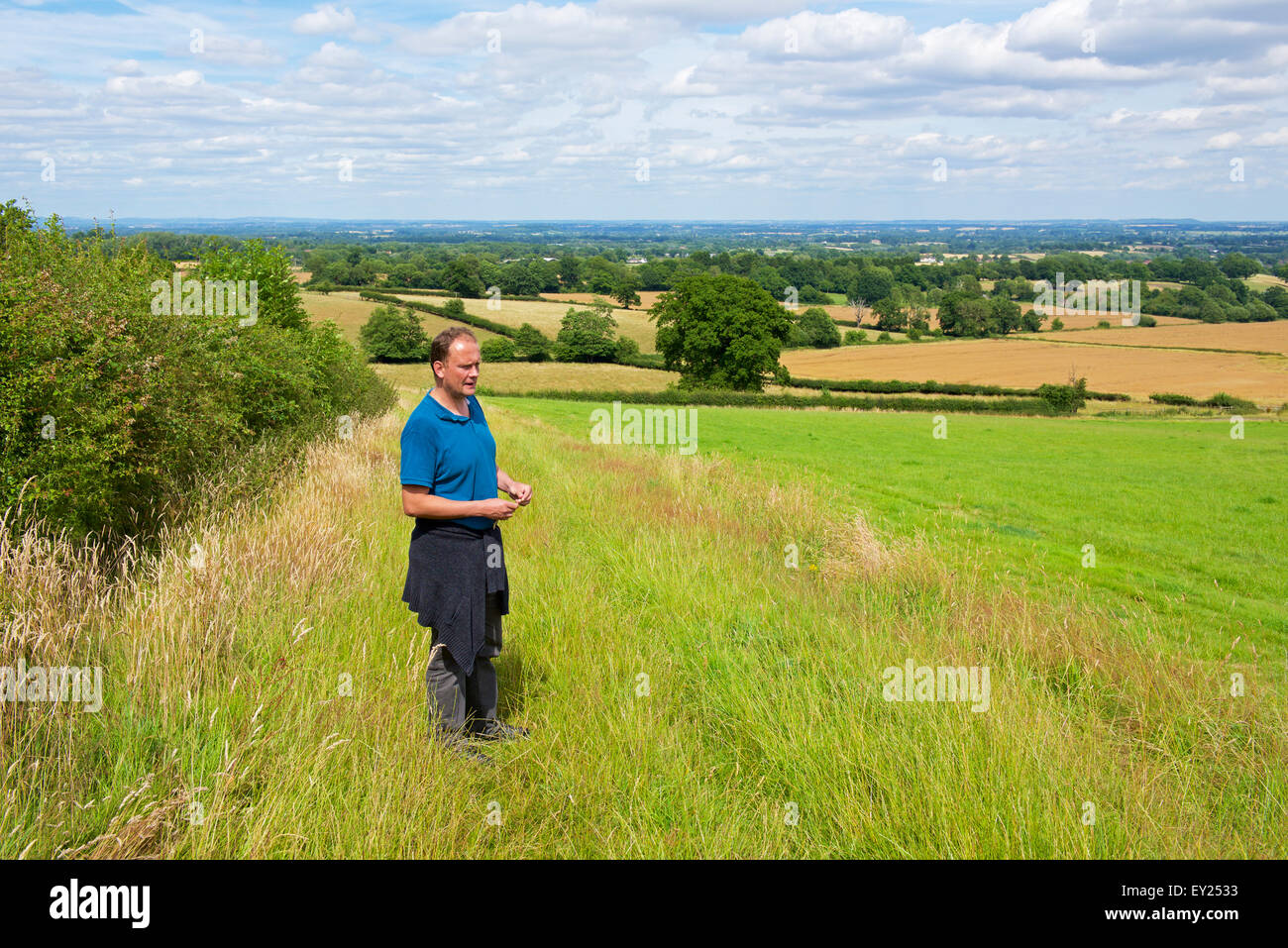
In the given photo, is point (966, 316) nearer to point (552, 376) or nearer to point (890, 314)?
point (890, 314)

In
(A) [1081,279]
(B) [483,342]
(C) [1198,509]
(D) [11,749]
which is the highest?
(A) [1081,279]

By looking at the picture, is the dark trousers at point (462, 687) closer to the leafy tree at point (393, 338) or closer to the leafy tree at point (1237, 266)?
the leafy tree at point (393, 338)

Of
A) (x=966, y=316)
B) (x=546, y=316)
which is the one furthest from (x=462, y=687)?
(x=966, y=316)

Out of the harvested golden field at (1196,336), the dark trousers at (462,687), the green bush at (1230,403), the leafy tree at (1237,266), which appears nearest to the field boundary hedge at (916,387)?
the green bush at (1230,403)

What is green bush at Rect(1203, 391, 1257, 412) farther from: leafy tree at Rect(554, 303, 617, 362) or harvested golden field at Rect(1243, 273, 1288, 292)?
harvested golden field at Rect(1243, 273, 1288, 292)

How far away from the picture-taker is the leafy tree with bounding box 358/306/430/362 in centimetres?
7500

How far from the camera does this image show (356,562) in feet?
22.3

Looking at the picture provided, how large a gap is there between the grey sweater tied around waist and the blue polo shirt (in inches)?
4.0

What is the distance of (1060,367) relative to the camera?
243ft

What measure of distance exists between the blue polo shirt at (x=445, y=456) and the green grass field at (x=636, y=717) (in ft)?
3.51

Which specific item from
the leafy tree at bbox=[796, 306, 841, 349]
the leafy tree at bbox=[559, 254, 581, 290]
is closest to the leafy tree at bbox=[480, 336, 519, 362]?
the leafy tree at bbox=[796, 306, 841, 349]

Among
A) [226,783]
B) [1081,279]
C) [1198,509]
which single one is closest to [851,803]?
[226,783]
